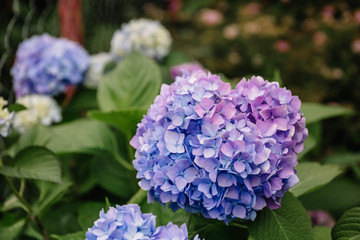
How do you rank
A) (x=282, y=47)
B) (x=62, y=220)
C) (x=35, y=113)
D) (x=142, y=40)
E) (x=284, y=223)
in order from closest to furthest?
(x=284, y=223), (x=62, y=220), (x=35, y=113), (x=142, y=40), (x=282, y=47)

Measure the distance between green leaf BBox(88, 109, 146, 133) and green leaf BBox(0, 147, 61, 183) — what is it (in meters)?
0.16

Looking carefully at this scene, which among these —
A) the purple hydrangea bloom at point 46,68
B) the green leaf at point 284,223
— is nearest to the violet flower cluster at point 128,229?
the green leaf at point 284,223

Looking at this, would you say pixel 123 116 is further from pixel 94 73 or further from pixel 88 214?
pixel 94 73

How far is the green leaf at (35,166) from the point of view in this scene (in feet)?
3.04

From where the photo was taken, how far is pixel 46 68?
5.10ft

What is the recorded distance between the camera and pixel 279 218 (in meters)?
0.76

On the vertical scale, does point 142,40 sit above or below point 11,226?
above

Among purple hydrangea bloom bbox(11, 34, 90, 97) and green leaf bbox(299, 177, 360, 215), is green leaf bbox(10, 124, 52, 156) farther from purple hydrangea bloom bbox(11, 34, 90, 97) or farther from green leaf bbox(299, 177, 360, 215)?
green leaf bbox(299, 177, 360, 215)

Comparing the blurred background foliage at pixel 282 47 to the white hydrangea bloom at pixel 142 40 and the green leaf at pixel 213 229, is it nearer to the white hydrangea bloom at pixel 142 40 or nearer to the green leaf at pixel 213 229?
the white hydrangea bloom at pixel 142 40

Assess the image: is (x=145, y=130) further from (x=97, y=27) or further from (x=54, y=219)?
Result: (x=97, y=27)

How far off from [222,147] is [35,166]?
0.48 meters

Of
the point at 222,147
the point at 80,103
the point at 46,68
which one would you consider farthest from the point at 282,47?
the point at 222,147

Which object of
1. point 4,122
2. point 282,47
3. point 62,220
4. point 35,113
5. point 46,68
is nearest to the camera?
point 4,122

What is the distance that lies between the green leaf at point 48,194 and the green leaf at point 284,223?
A: 45 cm
